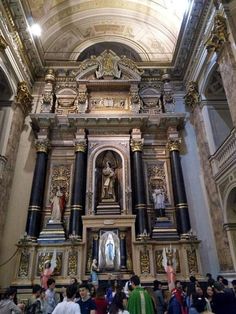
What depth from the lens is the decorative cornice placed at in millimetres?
11599

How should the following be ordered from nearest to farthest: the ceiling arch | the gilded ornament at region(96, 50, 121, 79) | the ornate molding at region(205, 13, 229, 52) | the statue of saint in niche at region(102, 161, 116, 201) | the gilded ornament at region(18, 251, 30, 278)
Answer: the ornate molding at region(205, 13, 229, 52)
the gilded ornament at region(18, 251, 30, 278)
the statue of saint in niche at region(102, 161, 116, 201)
the gilded ornament at region(96, 50, 121, 79)
the ceiling arch

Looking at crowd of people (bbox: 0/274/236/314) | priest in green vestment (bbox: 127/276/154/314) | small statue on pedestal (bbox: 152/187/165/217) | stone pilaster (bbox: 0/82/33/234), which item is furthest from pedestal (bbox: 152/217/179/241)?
priest in green vestment (bbox: 127/276/154/314)

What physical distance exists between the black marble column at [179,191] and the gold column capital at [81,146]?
3.67 meters

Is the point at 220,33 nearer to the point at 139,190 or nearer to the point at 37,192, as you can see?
the point at 139,190

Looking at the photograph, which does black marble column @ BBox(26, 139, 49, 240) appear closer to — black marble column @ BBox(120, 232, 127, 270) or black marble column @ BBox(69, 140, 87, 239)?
black marble column @ BBox(69, 140, 87, 239)

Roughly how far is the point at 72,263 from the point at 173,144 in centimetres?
622

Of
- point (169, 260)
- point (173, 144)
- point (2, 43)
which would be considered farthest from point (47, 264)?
point (2, 43)

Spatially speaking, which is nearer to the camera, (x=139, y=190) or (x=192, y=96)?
(x=139, y=190)

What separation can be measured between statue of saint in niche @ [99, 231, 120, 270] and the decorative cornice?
3.61 meters

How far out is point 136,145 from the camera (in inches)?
459

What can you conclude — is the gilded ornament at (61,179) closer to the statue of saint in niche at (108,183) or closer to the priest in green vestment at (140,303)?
the statue of saint in niche at (108,183)

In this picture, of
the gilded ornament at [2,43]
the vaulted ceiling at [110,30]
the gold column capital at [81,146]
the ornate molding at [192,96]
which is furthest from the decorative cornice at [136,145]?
the gilded ornament at [2,43]

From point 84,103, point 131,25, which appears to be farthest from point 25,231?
point 131,25

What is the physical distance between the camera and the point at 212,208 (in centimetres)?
1016
